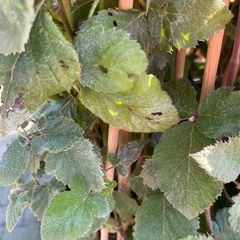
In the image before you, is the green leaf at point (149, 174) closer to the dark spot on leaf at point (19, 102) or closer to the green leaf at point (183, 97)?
the green leaf at point (183, 97)

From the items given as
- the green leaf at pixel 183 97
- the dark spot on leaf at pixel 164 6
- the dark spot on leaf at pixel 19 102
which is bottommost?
the green leaf at pixel 183 97

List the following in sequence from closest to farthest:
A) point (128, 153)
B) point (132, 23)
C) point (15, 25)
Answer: point (15, 25)
point (132, 23)
point (128, 153)

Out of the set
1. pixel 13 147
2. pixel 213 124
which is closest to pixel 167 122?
pixel 213 124

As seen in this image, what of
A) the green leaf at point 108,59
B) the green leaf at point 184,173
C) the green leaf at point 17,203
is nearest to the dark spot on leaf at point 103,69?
the green leaf at point 108,59

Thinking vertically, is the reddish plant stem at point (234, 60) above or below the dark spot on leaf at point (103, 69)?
below

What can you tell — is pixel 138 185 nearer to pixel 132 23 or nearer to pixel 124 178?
pixel 124 178

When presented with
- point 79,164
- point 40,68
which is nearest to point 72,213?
point 79,164
